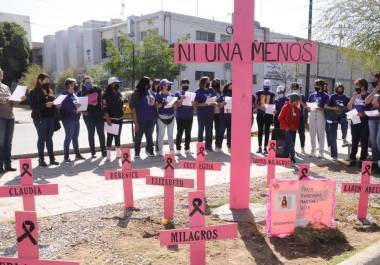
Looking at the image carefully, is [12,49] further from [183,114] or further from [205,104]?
[205,104]

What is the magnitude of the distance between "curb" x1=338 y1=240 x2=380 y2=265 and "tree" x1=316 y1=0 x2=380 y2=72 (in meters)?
7.76

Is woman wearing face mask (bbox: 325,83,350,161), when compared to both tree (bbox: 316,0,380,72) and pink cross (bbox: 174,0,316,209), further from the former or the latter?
pink cross (bbox: 174,0,316,209)

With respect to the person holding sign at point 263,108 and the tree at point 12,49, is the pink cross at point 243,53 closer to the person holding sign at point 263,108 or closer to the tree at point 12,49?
the person holding sign at point 263,108

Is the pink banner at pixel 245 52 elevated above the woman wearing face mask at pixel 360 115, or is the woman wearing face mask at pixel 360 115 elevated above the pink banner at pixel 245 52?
Result: the pink banner at pixel 245 52

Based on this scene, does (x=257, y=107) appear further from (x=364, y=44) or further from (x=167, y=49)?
(x=167, y=49)

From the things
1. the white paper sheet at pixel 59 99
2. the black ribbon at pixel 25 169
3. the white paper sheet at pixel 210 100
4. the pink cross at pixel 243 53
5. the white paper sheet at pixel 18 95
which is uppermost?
the pink cross at pixel 243 53

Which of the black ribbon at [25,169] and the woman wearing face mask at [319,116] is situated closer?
the black ribbon at [25,169]

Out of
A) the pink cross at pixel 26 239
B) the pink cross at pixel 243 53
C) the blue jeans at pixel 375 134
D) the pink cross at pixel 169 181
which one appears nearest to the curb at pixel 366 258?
the pink cross at pixel 169 181

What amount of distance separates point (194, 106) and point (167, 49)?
20.5m

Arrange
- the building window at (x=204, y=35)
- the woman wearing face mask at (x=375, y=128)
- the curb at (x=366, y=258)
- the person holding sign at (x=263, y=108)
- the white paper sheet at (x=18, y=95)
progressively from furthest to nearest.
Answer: the building window at (x=204, y=35), the person holding sign at (x=263, y=108), the woman wearing face mask at (x=375, y=128), the white paper sheet at (x=18, y=95), the curb at (x=366, y=258)

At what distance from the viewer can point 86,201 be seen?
624cm

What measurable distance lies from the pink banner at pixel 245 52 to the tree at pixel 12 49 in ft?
126

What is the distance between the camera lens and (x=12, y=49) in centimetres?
3978

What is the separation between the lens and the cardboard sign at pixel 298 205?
4555 millimetres
